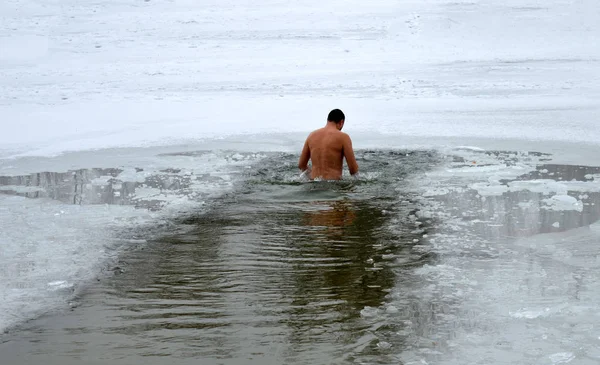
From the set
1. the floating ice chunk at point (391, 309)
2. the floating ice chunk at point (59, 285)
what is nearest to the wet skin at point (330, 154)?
the floating ice chunk at point (59, 285)

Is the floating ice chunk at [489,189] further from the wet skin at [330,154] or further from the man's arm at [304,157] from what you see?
the man's arm at [304,157]

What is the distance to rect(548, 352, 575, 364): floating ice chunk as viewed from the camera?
423 centimetres

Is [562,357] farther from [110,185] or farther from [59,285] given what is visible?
[110,185]

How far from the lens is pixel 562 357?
14.0 ft

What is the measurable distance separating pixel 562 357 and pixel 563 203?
3.71 meters

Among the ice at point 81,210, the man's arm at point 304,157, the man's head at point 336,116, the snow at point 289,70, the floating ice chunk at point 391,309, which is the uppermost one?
the snow at point 289,70

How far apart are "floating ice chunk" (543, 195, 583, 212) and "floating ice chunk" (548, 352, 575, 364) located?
3.43 m

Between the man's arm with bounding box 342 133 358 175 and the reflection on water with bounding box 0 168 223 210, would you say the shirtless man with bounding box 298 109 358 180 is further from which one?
the reflection on water with bounding box 0 168 223 210

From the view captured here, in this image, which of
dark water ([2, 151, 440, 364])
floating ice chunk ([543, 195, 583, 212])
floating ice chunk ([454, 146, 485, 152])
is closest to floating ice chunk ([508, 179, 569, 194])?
floating ice chunk ([543, 195, 583, 212])

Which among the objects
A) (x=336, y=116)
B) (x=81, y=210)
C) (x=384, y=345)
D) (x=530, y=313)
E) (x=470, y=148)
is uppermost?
(x=336, y=116)

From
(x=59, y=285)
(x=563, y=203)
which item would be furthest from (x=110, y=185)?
(x=563, y=203)

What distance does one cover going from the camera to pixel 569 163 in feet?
32.0

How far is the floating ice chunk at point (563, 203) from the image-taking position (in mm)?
7582

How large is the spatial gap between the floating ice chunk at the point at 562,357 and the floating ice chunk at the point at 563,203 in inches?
135
